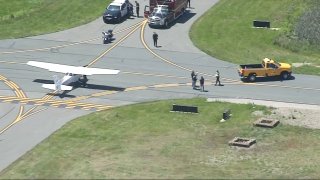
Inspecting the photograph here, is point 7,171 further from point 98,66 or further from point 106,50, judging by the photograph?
point 106,50

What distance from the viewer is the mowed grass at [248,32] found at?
3455 inches

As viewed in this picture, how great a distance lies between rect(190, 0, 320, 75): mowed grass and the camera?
288ft

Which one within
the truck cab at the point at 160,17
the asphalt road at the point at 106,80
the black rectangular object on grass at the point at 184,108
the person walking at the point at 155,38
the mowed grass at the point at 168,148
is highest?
the truck cab at the point at 160,17

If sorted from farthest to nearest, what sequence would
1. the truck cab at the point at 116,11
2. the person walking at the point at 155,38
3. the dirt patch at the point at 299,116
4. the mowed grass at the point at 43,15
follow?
the truck cab at the point at 116,11 < the mowed grass at the point at 43,15 < the person walking at the point at 155,38 < the dirt patch at the point at 299,116

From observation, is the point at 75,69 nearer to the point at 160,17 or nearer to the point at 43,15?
the point at 160,17

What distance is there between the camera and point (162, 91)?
76562 mm

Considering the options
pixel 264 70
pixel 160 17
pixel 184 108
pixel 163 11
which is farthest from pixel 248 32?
pixel 184 108

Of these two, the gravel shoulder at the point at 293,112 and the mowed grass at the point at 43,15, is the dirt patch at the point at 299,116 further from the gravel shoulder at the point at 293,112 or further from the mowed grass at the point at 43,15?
the mowed grass at the point at 43,15

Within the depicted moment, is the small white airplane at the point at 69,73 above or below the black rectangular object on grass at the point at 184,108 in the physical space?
above

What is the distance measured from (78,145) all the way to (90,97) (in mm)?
13203

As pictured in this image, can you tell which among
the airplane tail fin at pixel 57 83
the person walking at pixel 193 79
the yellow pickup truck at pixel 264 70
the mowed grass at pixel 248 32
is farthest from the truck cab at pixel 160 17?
the airplane tail fin at pixel 57 83

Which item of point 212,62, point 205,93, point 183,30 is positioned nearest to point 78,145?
point 205,93

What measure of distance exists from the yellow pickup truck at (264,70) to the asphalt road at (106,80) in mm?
901

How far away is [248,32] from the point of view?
95438 mm
